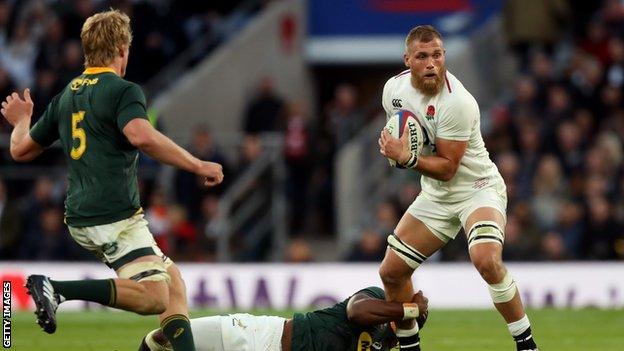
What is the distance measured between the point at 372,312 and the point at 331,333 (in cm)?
29

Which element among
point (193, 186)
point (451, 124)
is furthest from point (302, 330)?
point (193, 186)

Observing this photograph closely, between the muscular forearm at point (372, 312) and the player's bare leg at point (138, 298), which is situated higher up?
the player's bare leg at point (138, 298)

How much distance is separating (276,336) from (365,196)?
36.7 ft

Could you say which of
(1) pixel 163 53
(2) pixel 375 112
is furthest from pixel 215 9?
(2) pixel 375 112

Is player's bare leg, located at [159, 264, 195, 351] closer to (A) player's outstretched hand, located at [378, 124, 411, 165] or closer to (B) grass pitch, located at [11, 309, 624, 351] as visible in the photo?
(A) player's outstretched hand, located at [378, 124, 411, 165]

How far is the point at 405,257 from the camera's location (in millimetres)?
9875

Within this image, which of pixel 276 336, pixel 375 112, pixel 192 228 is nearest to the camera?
pixel 276 336

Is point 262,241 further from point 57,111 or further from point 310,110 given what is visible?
point 57,111

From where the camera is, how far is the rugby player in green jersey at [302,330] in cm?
902

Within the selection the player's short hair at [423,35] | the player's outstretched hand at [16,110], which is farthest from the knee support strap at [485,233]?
the player's outstretched hand at [16,110]

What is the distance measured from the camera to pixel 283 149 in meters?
20.1

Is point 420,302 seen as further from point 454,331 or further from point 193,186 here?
point 193,186

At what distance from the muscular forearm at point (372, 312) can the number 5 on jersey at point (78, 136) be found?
6.46 feet

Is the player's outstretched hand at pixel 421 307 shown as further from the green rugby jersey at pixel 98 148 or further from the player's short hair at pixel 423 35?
the green rugby jersey at pixel 98 148
